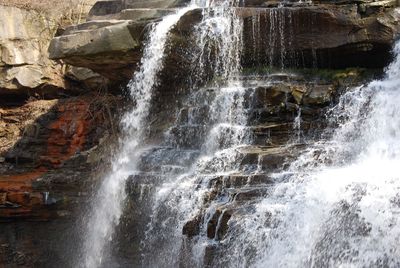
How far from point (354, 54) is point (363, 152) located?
3.12 meters

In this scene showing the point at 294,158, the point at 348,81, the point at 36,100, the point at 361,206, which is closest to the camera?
the point at 361,206

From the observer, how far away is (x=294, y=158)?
937 cm

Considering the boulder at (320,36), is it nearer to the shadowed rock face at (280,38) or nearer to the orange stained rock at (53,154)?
the shadowed rock face at (280,38)

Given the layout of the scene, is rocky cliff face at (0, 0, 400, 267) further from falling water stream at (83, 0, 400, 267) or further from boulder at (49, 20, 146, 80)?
falling water stream at (83, 0, 400, 267)

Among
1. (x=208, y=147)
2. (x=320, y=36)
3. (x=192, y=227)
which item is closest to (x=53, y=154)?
(x=208, y=147)

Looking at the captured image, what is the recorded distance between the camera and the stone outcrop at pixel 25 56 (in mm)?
16453

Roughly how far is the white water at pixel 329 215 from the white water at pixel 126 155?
11.8 ft

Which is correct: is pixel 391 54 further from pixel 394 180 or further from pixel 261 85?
pixel 394 180

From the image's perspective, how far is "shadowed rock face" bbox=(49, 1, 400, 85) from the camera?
11664mm

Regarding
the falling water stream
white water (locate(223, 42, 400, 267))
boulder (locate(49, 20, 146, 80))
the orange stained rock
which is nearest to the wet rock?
the falling water stream

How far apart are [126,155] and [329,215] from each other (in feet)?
20.8

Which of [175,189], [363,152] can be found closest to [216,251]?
[175,189]

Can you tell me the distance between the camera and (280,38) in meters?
12.5

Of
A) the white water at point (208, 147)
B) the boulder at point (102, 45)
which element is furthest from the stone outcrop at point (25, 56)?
the white water at point (208, 147)
